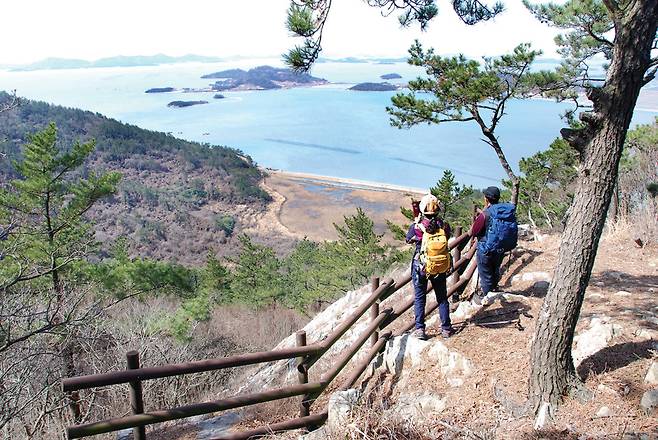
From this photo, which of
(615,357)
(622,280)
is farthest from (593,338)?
(622,280)

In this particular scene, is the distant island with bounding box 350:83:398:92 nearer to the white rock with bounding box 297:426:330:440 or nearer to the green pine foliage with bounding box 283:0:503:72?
the green pine foliage with bounding box 283:0:503:72

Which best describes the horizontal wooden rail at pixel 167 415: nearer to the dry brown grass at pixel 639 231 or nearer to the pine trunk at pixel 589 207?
the pine trunk at pixel 589 207

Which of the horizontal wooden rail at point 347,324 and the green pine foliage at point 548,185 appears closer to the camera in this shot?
the horizontal wooden rail at point 347,324

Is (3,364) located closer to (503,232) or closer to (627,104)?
(503,232)

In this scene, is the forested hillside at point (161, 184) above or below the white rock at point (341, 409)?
below

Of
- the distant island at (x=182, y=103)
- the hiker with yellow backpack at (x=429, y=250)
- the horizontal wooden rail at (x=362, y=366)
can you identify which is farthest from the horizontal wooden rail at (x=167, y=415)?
the distant island at (x=182, y=103)

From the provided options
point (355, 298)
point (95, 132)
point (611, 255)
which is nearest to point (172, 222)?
point (95, 132)

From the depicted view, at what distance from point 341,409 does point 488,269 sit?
→ 3052 mm

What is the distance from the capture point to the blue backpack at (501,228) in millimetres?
5375

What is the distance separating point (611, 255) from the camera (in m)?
8.02

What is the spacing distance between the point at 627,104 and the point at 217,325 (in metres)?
19.8

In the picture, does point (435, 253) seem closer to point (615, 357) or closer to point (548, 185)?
point (615, 357)

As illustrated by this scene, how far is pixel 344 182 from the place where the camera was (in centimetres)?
6688

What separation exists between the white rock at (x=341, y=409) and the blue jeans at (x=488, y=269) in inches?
104
